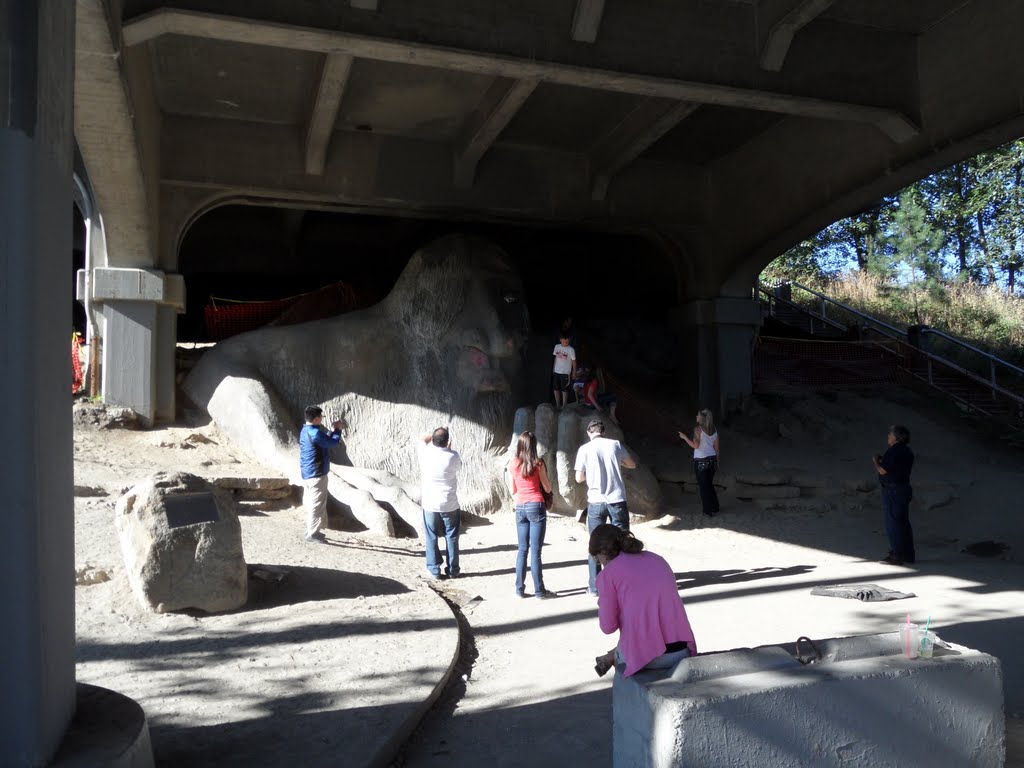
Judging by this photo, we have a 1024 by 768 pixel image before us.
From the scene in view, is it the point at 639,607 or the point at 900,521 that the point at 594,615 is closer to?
the point at 639,607

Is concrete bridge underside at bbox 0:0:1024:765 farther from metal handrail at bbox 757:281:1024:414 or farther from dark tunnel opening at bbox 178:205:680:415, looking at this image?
metal handrail at bbox 757:281:1024:414

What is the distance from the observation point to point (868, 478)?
12062mm

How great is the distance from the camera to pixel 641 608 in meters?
3.89

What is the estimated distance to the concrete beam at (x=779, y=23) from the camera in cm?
932

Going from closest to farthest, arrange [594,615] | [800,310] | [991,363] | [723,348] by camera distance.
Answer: [594,615]
[723,348]
[991,363]
[800,310]

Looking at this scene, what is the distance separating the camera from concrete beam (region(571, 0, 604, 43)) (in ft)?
29.2

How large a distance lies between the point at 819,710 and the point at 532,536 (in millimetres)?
4181

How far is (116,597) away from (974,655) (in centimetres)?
524

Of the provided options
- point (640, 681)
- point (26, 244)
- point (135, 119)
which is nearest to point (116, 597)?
point (26, 244)

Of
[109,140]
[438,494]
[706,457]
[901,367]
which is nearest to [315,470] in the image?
[438,494]

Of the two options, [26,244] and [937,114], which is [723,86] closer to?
[937,114]

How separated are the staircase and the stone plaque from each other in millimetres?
11888

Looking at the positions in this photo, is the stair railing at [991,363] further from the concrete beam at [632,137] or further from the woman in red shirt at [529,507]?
the woman in red shirt at [529,507]

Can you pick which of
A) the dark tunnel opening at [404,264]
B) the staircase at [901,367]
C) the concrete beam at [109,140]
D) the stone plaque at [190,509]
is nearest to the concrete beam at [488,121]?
the dark tunnel opening at [404,264]
